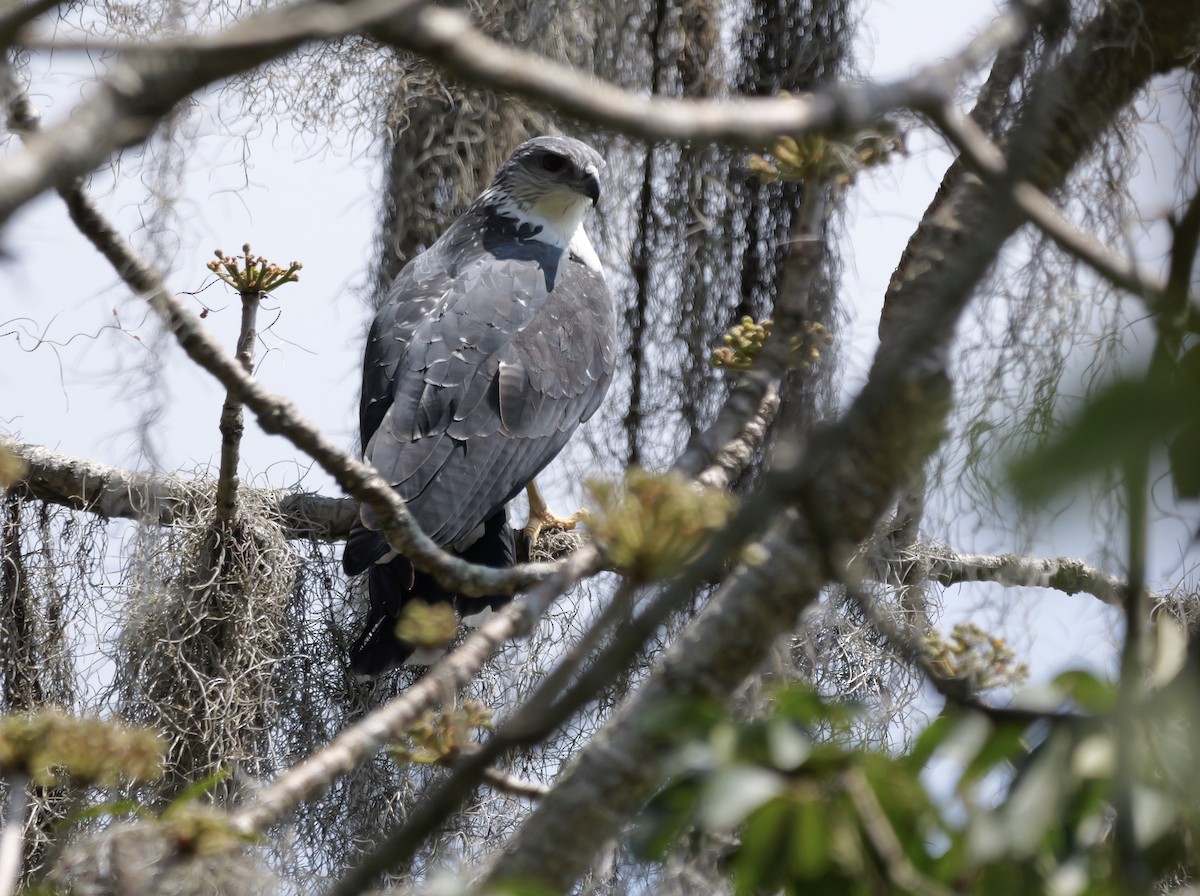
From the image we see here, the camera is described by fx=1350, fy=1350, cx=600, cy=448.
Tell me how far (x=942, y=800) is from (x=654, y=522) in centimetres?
27

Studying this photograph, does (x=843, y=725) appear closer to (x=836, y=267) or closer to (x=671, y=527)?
(x=671, y=527)

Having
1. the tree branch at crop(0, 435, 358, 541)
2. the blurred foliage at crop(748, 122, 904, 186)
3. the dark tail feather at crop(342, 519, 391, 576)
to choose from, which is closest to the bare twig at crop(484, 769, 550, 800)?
the blurred foliage at crop(748, 122, 904, 186)

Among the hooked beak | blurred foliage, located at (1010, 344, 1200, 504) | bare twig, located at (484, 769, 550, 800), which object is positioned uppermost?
the hooked beak

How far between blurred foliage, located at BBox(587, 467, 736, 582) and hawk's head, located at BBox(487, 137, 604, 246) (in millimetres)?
2716

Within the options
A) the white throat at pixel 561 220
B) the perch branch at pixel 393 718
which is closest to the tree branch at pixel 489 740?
the perch branch at pixel 393 718

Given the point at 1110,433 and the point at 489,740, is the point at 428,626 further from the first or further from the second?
the point at 1110,433

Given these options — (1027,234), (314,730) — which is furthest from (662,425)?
(1027,234)

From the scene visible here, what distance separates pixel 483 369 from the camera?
3.18 meters

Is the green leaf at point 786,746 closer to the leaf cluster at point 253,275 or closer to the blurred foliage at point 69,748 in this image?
the blurred foliage at point 69,748

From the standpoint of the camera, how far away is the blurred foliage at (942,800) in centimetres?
86

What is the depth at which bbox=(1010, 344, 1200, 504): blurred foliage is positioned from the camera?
0.57 m

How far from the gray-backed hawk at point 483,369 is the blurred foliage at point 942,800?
1.74 m

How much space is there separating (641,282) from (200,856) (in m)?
2.86

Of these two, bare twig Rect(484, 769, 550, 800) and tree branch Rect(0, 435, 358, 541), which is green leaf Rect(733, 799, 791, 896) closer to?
bare twig Rect(484, 769, 550, 800)
